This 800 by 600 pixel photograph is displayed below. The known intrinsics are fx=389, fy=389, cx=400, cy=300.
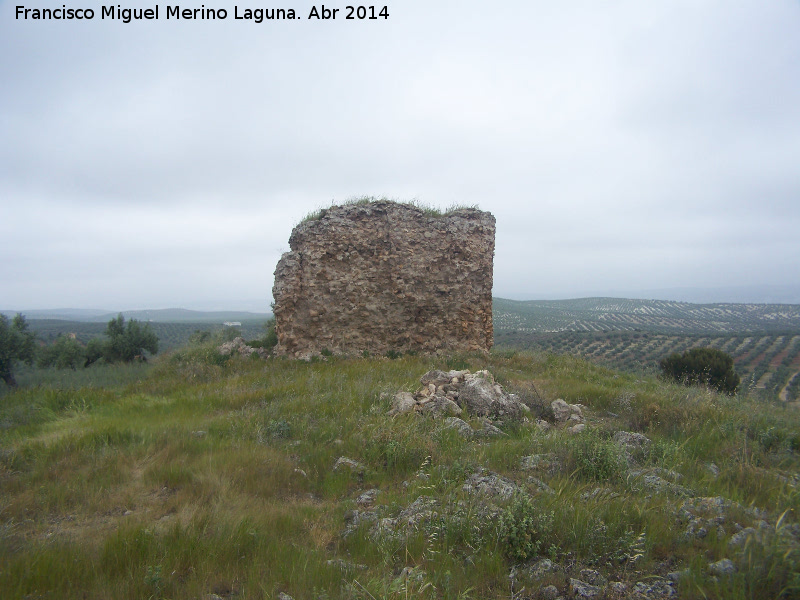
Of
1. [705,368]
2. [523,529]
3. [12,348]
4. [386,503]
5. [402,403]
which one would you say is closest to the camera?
[523,529]

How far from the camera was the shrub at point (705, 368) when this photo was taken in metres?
11.9

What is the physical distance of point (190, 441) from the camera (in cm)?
466

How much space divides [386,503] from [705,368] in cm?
1277

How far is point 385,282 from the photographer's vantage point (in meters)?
11.4

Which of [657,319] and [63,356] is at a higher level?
[63,356]

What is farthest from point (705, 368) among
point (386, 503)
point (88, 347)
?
point (88, 347)

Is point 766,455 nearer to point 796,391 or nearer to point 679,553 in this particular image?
point 679,553

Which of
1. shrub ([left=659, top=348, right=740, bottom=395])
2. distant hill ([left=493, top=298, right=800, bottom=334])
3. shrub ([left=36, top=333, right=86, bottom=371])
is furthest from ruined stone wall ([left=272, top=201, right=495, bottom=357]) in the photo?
distant hill ([left=493, top=298, right=800, bottom=334])

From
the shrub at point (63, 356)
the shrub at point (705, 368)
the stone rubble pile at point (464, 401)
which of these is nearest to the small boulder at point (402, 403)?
the stone rubble pile at point (464, 401)

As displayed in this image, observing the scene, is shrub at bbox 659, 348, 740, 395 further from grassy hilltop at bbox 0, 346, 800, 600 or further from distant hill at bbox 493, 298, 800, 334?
distant hill at bbox 493, 298, 800, 334

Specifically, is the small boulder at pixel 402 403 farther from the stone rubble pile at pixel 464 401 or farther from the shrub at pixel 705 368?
the shrub at pixel 705 368

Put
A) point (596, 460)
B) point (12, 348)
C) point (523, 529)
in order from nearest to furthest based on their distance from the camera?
point (523, 529)
point (596, 460)
point (12, 348)

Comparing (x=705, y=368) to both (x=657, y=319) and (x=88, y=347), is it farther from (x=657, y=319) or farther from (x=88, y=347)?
(x=657, y=319)

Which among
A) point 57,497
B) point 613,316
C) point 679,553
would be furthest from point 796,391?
Result: point 613,316
